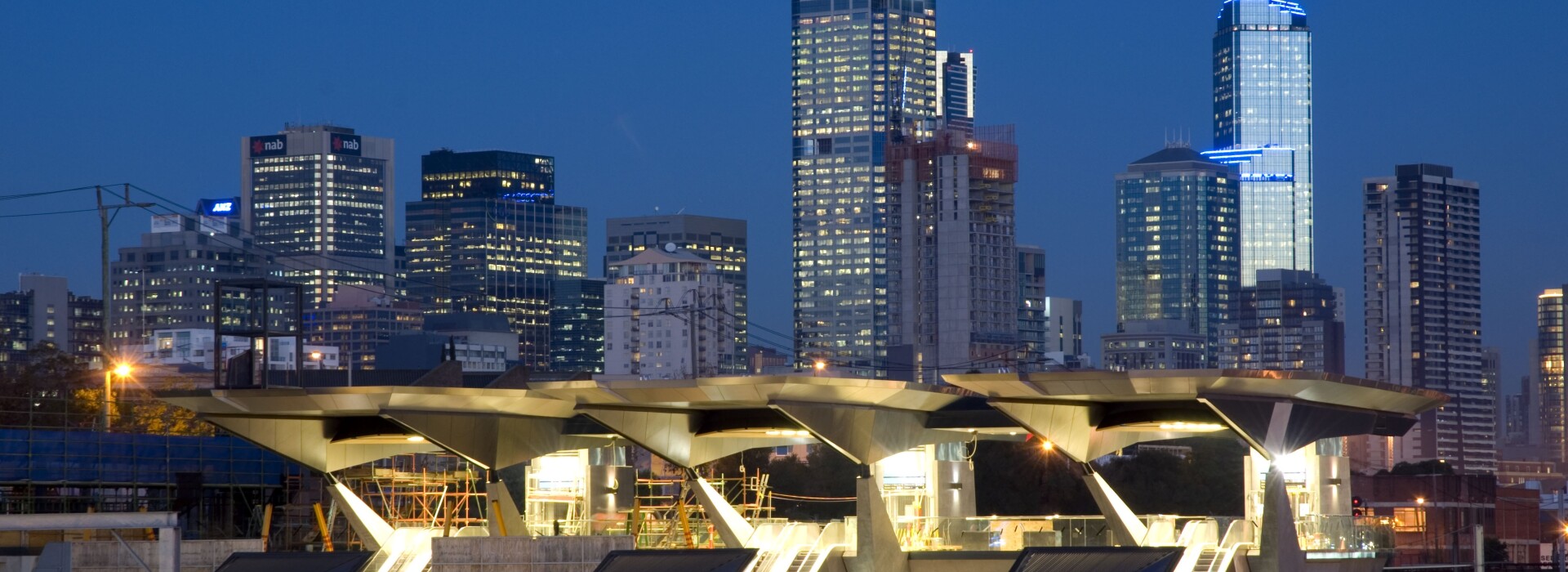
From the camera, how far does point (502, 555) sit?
40.6 m

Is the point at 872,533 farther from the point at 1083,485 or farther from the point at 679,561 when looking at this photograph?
the point at 1083,485

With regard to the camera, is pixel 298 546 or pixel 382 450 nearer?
pixel 382 450

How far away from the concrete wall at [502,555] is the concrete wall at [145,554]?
223 inches

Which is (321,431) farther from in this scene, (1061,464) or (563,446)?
(1061,464)

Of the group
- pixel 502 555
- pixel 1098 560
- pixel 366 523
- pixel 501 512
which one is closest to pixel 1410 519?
pixel 501 512

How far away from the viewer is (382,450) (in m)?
46.7

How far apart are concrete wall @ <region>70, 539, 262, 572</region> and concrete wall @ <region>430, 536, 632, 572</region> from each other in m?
5.67

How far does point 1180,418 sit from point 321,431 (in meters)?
18.2

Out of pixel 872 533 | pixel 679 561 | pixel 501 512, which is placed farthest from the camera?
pixel 501 512

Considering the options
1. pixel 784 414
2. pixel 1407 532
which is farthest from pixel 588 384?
pixel 1407 532

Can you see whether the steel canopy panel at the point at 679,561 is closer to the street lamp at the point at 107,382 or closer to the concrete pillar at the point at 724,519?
the concrete pillar at the point at 724,519

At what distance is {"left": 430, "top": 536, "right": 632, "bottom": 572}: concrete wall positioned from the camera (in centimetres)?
4047

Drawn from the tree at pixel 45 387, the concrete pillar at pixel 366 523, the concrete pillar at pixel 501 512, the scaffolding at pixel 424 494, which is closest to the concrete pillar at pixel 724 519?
the concrete pillar at pixel 501 512

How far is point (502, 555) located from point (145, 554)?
28.5 ft
